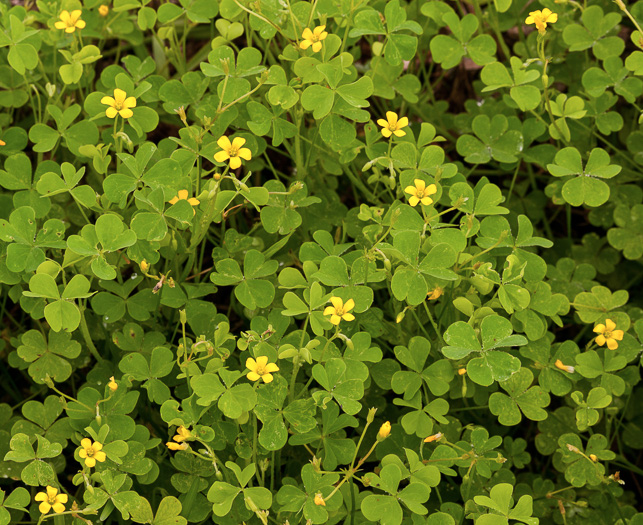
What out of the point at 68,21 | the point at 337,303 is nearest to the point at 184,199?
the point at 337,303

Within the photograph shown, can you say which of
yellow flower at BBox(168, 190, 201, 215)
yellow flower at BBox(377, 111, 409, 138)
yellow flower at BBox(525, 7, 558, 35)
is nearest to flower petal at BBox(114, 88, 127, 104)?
yellow flower at BBox(168, 190, 201, 215)

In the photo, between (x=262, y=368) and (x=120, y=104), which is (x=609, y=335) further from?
(x=120, y=104)

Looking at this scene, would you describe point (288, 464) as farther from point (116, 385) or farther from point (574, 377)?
point (574, 377)

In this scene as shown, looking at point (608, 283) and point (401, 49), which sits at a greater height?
point (401, 49)

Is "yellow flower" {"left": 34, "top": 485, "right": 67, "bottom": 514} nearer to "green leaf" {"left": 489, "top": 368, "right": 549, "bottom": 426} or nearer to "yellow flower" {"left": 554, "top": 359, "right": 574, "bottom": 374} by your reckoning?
"green leaf" {"left": 489, "top": 368, "right": 549, "bottom": 426}

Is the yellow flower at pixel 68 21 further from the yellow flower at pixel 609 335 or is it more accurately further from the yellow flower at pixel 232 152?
the yellow flower at pixel 609 335

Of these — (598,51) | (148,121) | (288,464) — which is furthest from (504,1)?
(288,464)

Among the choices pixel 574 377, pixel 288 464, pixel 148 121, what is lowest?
pixel 288 464
